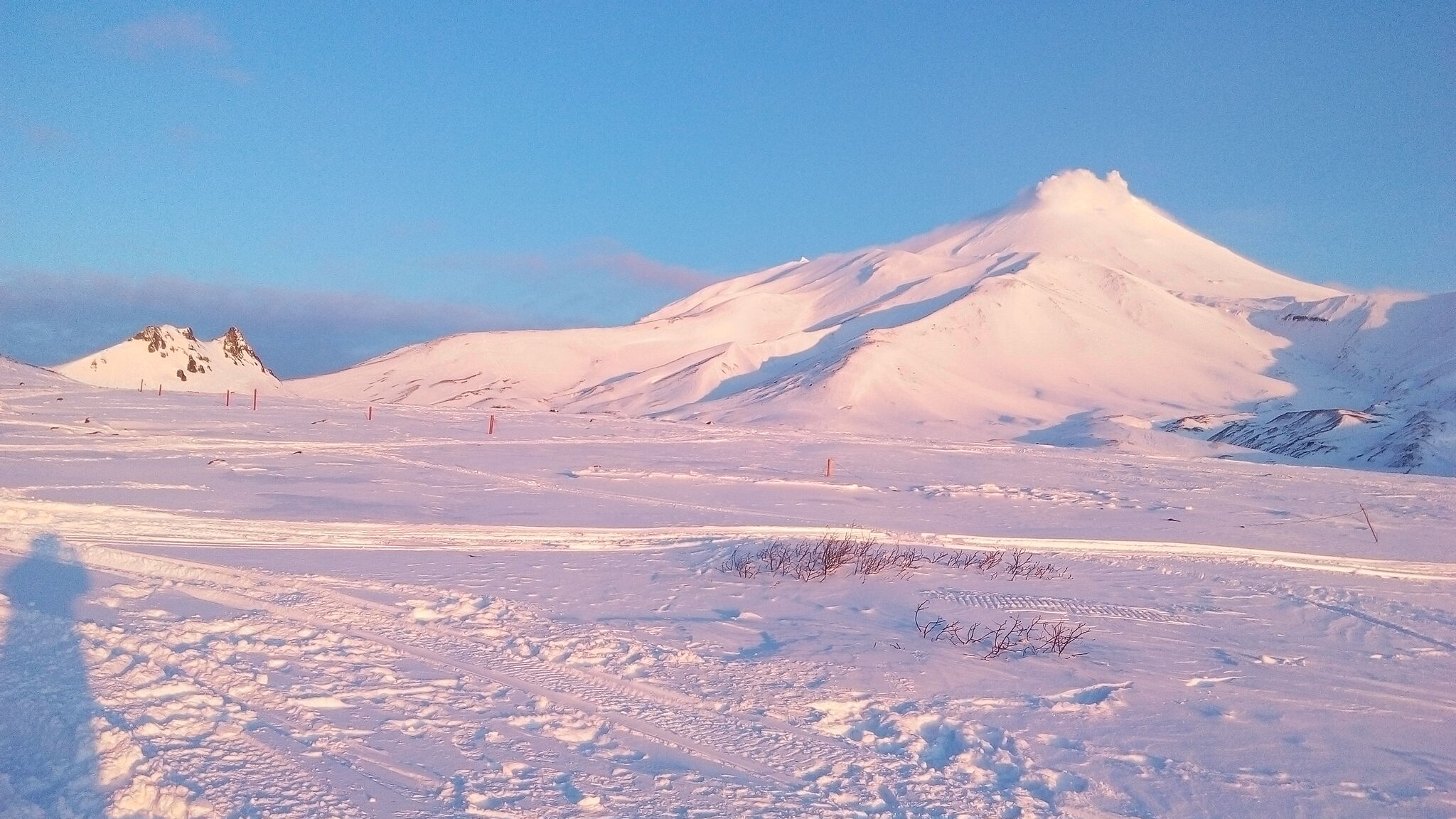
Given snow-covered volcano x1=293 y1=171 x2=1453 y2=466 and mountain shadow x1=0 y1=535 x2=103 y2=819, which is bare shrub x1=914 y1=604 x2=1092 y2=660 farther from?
snow-covered volcano x1=293 y1=171 x2=1453 y2=466

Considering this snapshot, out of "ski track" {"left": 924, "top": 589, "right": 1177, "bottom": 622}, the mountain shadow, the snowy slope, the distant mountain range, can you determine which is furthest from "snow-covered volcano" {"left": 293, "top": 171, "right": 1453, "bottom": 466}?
the mountain shadow

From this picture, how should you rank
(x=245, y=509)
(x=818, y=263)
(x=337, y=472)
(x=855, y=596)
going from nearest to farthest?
(x=855, y=596), (x=245, y=509), (x=337, y=472), (x=818, y=263)

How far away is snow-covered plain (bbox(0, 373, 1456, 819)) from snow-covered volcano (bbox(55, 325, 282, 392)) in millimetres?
44951

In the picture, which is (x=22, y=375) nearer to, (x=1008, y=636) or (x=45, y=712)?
(x=45, y=712)

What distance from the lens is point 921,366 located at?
2522 inches

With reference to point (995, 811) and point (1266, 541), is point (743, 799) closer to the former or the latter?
point (995, 811)

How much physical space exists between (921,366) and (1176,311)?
29.4 m

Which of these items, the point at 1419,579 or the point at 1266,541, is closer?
the point at 1419,579

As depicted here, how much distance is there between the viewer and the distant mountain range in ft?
156

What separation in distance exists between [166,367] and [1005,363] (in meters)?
52.9

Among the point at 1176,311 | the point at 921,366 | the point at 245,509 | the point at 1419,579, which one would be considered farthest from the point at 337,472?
the point at 1176,311

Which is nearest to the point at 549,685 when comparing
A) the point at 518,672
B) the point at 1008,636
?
the point at 518,672

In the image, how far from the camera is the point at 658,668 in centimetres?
550

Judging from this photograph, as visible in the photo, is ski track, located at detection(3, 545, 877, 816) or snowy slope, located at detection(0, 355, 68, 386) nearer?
ski track, located at detection(3, 545, 877, 816)
